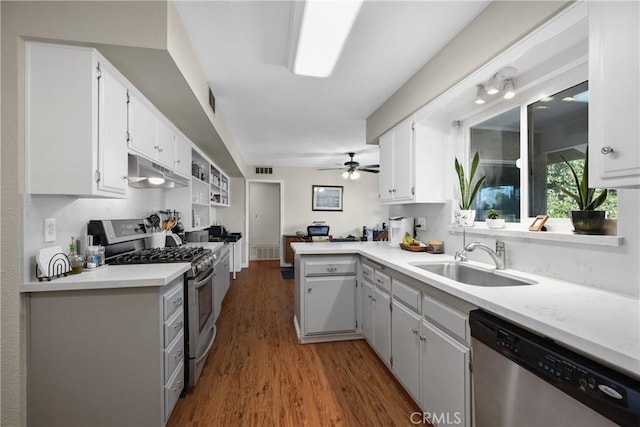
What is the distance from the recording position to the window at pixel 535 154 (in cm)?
155

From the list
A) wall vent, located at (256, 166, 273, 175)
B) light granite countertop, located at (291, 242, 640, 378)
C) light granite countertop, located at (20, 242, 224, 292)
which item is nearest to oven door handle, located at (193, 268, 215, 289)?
light granite countertop, located at (20, 242, 224, 292)

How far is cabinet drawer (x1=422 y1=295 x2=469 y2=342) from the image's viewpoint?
4.35 ft

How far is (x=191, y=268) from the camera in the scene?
1983 millimetres

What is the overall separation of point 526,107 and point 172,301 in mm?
2609

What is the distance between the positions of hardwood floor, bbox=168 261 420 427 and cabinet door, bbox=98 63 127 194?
1.50 m

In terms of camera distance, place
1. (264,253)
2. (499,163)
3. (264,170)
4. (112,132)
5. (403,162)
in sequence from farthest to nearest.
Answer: (264,253), (264,170), (403,162), (499,163), (112,132)

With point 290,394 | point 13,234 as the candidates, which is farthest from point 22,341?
point 290,394

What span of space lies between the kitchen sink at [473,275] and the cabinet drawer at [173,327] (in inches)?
67.1

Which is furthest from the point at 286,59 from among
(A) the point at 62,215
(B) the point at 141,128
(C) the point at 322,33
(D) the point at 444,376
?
(D) the point at 444,376

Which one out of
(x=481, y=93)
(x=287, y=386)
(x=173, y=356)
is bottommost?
(x=287, y=386)

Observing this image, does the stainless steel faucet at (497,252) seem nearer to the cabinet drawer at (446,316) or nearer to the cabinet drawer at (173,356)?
the cabinet drawer at (446,316)

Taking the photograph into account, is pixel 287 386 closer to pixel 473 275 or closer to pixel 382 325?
pixel 382 325

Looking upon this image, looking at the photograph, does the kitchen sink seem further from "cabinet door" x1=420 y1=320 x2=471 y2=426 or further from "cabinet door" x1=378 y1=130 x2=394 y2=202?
"cabinet door" x1=378 y1=130 x2=394 y2=202

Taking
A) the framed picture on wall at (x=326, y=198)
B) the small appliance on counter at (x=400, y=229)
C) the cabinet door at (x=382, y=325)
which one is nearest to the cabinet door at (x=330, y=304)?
the cabinet door at (x=382, y=325)
